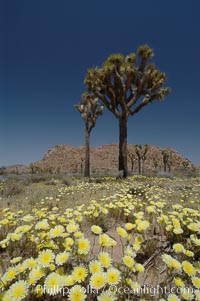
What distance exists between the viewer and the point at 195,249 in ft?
7.78

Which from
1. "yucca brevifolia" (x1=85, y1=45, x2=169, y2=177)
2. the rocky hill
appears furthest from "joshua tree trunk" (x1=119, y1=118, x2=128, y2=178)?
the rocky hill

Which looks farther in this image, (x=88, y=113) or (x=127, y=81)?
(x=88, y=113)

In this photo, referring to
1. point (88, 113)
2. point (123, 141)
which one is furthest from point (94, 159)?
point (123, 141)

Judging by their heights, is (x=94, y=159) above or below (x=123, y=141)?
above

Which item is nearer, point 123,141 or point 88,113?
point 123,141

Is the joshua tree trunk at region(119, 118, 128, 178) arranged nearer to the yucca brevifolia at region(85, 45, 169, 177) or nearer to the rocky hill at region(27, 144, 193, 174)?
the yucca brevifolia at region(85, 45, 169, 177)

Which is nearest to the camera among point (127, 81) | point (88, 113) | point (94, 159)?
point (127, 81)

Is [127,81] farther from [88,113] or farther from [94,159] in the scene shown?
[94,159]

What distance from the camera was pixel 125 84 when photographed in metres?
13.0

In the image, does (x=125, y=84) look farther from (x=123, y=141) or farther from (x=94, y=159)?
(x=94, y=159)

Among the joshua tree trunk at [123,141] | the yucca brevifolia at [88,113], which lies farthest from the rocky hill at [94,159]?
the joshua tree trunk at [123,141]

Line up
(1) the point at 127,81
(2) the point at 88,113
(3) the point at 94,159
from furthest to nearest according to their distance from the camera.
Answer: (3) the point at 94,159 < (2) the point at 88,113 < (1) the point at 127,81

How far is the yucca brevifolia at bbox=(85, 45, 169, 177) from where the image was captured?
1263 cm

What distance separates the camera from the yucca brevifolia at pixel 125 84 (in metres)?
12.6
